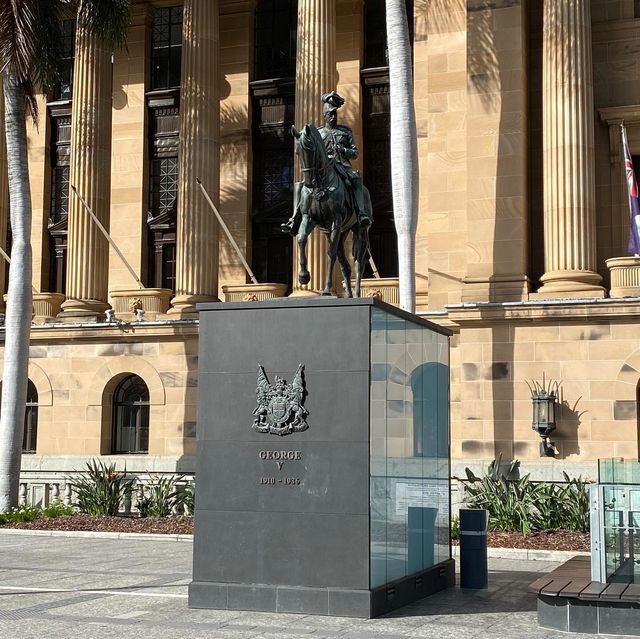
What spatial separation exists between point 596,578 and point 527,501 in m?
10.0

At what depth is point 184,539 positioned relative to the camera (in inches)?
960

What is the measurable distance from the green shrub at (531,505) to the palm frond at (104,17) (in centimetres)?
1579

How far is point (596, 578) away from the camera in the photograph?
→ 545 inches

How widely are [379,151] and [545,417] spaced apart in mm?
12257

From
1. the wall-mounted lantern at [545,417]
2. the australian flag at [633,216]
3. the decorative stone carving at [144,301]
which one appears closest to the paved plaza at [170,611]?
the wall-mounted lantern at [545,417]

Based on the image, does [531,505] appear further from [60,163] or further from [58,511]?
[60,163]

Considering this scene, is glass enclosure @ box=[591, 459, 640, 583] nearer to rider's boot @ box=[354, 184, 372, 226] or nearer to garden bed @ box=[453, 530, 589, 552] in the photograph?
rider's boot @ box=[354, 184, 372, 226]

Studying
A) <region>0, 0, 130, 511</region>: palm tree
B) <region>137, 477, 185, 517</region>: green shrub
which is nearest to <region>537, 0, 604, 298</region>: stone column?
<region>137, 477, 185, 517</region>: green shrub

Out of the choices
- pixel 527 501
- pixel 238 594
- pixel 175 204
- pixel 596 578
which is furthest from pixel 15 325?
pixel 596 578

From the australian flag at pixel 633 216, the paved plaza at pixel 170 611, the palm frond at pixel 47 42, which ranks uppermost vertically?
the palm frond at pixel 47 42

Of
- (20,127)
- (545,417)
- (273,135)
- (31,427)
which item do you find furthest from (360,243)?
(31,427)

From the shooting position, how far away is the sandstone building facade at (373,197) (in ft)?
95.3

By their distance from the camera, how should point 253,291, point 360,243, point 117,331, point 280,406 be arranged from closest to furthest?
point 280,406, point 360,243, point 253,291, point 117,331

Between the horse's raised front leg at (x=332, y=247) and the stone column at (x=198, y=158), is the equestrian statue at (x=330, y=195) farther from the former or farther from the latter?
the stone column at (x=198, y=158)
